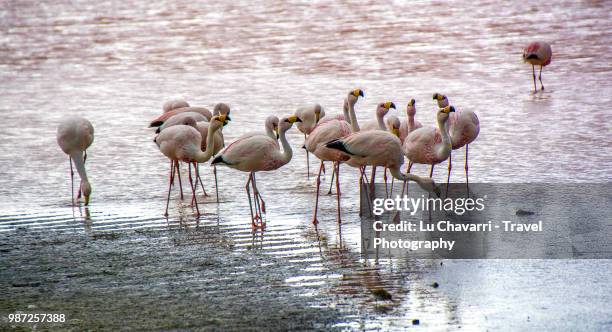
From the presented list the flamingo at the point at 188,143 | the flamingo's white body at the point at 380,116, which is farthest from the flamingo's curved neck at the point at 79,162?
the flamingo's white body at the point at 380,116

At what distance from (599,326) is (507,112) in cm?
768

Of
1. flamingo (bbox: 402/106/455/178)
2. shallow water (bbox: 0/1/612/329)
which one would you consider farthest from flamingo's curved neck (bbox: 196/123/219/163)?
flamingo (bbox: 402/106/455/178)

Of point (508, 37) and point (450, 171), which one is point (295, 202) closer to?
point (450, 171)

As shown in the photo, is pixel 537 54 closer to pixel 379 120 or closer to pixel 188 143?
pixel 379 120

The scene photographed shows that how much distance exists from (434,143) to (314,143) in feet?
3.58

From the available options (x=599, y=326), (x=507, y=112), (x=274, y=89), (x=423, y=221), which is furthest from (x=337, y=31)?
(x=599, y=326)

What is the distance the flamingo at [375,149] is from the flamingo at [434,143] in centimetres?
46

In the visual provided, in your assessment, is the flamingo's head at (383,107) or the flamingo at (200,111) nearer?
the flamingo's head at (383,107)

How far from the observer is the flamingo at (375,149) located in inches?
338

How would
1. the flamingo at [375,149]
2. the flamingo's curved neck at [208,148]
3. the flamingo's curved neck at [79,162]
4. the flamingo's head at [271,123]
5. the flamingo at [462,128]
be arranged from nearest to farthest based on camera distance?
the flamingo at [375,149], the flamingo's head at [271,123], the flamingo's curved neck at [208,148], the flamingo at [462,128], the flamingo's curved neck at [79,162]

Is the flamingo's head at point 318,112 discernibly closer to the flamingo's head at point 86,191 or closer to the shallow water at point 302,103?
the shallow water at point 302,103

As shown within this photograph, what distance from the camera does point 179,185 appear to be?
10.3 metres

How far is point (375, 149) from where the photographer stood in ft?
28.2

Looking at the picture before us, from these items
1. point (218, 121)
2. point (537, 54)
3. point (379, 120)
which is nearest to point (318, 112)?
point (379, 120)
